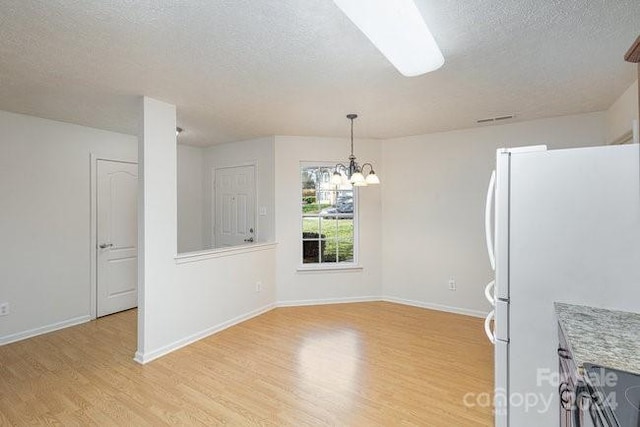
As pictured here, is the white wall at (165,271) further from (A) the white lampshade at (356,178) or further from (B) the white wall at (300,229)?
(A) the white lampshade at (356,178)

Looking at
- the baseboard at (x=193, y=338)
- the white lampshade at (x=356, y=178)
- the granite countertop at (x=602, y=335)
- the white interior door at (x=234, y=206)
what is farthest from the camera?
the white interior door at (x=234, y=206)

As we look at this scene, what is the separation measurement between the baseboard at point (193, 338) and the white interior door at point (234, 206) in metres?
1.11

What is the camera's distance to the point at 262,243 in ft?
13.9

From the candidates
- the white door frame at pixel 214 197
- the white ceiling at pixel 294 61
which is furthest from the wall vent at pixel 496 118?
the white door frame at pixel 214 197

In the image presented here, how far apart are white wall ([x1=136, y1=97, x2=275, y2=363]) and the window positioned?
1338mm

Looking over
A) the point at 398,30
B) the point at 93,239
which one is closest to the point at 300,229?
the point at 93,239

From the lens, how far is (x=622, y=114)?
2811 mm

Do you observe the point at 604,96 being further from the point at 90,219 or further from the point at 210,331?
the point at 90,219

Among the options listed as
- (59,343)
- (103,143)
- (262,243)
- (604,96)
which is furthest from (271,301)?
(604,96)

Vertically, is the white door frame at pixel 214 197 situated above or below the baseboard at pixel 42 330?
above

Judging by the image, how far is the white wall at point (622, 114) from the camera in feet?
8.30

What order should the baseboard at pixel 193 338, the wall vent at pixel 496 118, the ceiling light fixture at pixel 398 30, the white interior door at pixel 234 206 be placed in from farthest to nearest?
the white interior door at pixel 234 206 < the wall vent at pixel 496 118 < the baseboard at pixel 193 338 < the ceiling light fixture at pixel 398 30

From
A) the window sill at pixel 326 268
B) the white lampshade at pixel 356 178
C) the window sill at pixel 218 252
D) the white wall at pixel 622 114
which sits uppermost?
the white wall at pixel 622 114

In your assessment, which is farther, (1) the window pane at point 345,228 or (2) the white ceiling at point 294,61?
(1) the window pane at point 345,228
